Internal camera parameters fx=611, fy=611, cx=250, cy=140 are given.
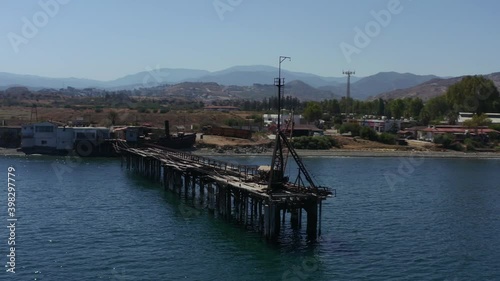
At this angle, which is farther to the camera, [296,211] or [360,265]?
[296,211]

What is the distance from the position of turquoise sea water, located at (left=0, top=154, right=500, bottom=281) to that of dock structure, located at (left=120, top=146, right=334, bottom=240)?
4.10 ft

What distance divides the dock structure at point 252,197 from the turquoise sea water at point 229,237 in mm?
1248

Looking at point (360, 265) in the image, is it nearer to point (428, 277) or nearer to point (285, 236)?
point (428, 277)

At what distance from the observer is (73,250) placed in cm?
3709

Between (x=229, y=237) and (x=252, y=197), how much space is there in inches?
124

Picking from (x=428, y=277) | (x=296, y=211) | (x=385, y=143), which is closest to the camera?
(x=428, y=277)

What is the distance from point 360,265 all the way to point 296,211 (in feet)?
27.7

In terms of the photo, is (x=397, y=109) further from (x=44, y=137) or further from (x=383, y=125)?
(x=44, y=137)

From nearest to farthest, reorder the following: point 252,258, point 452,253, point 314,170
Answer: point 252,258 → point 452,253 → point 314,170

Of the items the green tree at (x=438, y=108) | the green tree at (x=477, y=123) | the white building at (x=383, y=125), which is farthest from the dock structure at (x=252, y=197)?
the green tree at (x=438, y=108)

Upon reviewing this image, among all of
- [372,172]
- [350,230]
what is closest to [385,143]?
[372,172]

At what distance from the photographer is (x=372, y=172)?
84.4 m

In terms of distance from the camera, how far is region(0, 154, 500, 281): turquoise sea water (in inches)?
1344

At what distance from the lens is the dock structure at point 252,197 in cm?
3847
